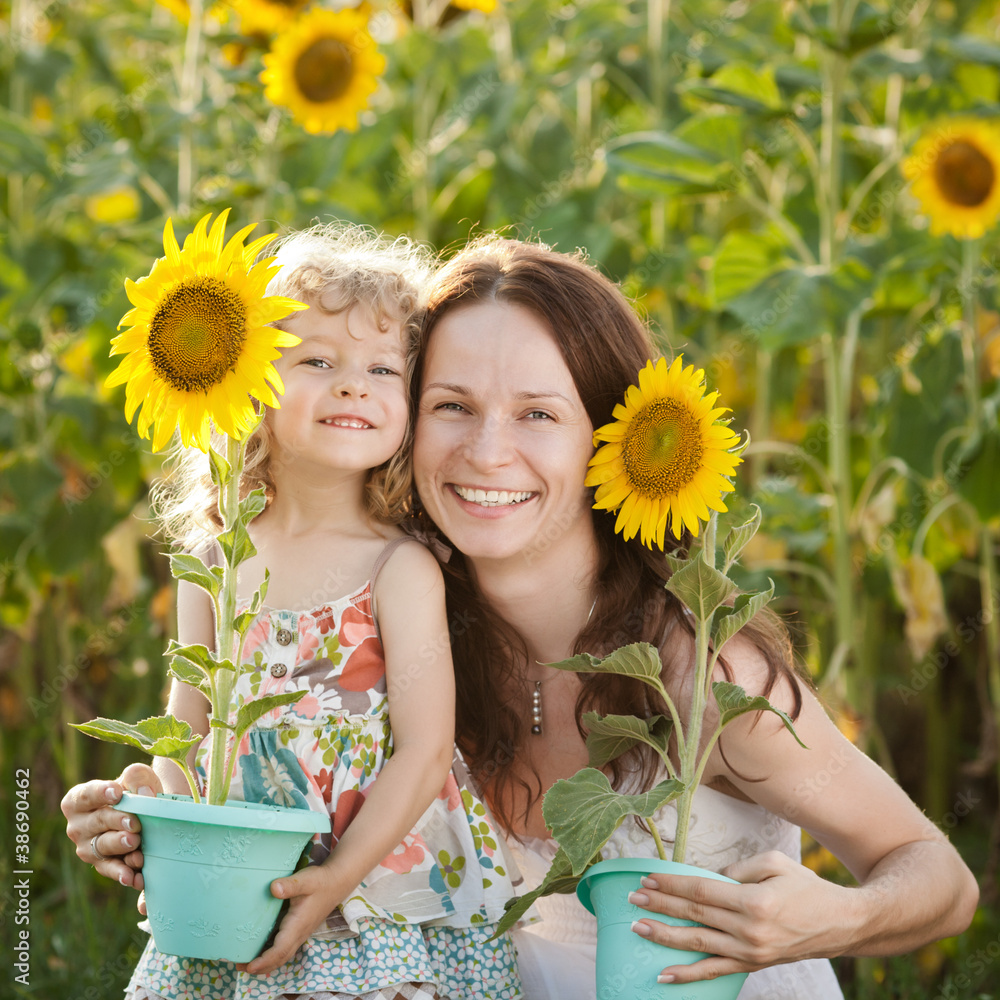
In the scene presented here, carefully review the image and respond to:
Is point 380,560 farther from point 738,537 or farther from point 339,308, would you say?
point 738,537

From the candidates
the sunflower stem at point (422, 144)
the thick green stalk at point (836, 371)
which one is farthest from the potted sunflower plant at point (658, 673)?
the sunflower stem at point (422, 144)

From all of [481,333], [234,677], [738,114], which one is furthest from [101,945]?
[738,114]

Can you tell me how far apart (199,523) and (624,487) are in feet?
2.30

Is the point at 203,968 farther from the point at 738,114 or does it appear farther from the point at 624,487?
the point at 738,114

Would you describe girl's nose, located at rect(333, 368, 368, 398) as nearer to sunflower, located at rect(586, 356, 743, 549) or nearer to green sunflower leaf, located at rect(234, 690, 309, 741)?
sunflower, located at rect(586, 356, 743, 549)

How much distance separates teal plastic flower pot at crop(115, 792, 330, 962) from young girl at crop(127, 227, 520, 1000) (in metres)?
0.14

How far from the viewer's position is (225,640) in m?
1.33

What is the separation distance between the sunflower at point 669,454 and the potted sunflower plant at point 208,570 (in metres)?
0.41

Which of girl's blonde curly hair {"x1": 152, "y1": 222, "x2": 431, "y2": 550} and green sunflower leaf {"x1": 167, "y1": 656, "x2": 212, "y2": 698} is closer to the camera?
green sunflower leaf {"x1": 167, "y1": 656, "x2": 212, "y2": 698}

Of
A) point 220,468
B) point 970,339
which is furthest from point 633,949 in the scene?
point 970,339

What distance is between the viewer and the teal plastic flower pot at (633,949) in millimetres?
1287

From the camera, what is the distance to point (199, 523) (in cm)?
178

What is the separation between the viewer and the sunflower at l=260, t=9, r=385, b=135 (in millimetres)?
2852

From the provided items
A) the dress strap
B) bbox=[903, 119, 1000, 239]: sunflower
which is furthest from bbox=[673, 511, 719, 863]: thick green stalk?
bbox=[903, 119, 1000, 239]: sunflower
